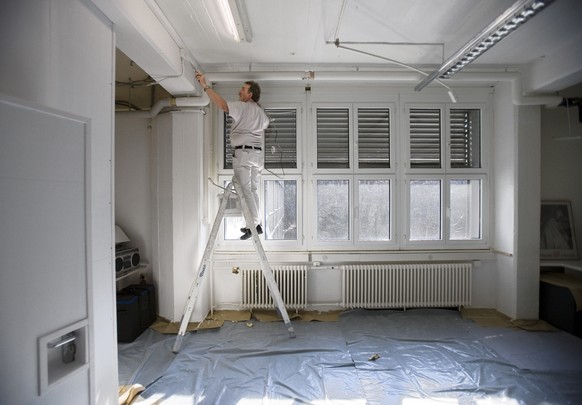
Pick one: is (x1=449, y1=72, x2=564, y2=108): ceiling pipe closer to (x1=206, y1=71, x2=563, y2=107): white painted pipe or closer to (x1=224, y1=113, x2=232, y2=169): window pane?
(x1=206, y1=71, x2=563, y2=107): white painted pipe

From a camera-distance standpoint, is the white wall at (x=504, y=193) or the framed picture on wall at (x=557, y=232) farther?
the framed picture on wall at (x=557, y=232)

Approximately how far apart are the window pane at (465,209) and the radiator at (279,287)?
82.5 inches

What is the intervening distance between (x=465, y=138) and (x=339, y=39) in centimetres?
219

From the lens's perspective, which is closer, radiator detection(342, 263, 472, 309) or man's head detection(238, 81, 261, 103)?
man's head detection(238, 81, 261, 103)

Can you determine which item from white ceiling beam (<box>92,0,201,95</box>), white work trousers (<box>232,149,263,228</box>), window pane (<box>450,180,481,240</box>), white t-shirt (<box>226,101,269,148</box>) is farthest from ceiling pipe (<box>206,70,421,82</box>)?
window pane (<box>450,180,481,240</box>)

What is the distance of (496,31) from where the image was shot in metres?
1.88

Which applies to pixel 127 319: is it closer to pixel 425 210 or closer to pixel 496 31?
pixel 425 210

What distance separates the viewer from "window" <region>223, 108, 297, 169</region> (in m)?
3.31

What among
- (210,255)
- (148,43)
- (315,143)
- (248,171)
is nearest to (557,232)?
(315,143)

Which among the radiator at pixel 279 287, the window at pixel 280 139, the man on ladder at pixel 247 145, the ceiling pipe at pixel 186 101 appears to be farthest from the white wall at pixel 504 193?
the ceiling pipe at pixel 186 101

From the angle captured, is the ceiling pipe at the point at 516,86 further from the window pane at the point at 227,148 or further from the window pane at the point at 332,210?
the window pane at the point at 227,148

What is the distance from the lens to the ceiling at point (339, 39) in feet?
6.57

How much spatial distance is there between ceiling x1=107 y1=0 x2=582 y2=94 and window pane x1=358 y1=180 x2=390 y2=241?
1282mm

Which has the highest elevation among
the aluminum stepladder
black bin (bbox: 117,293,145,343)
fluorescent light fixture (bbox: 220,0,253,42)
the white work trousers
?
fluorescent light fixture (bbox: 220,0,253,42)
